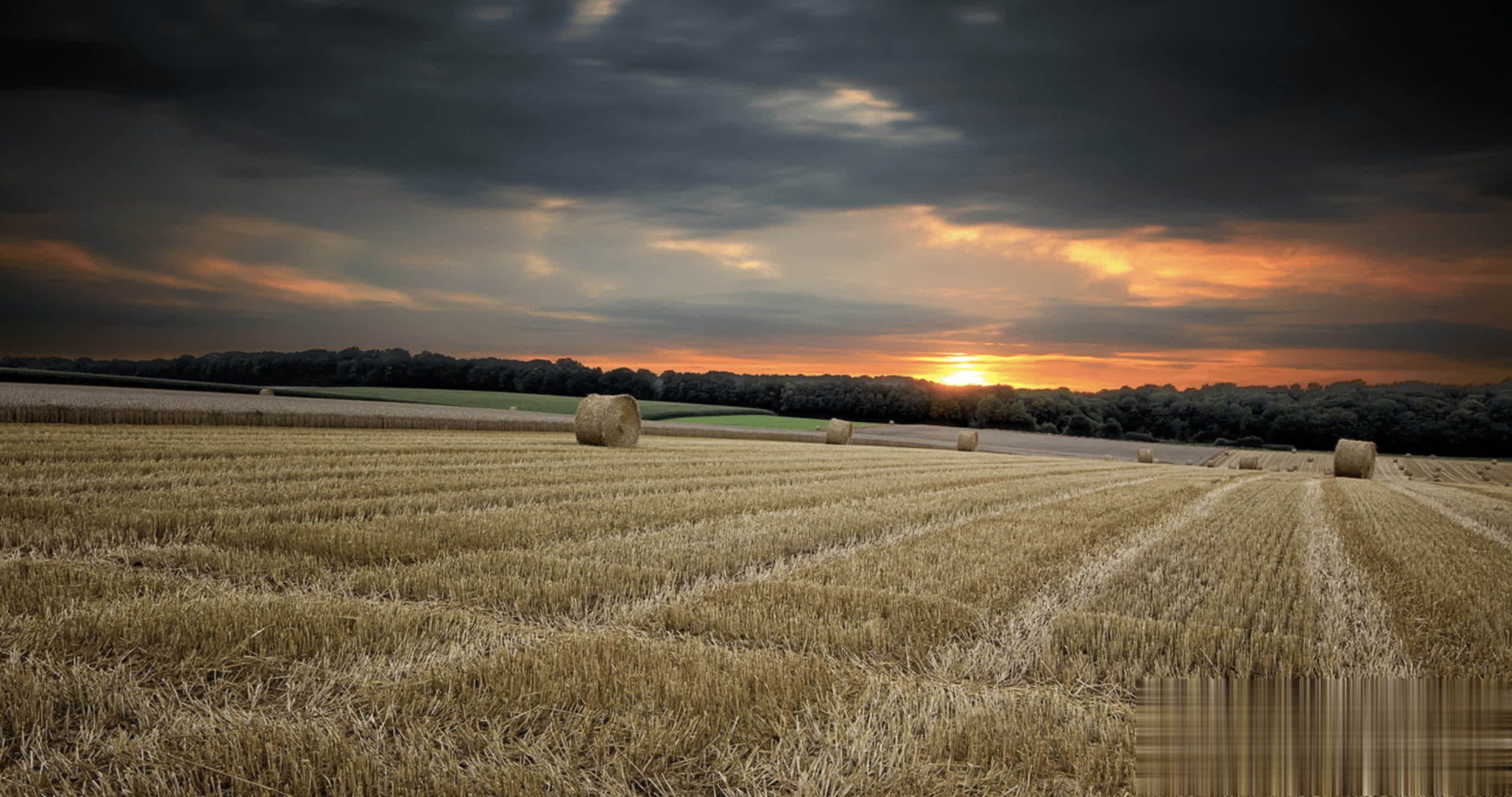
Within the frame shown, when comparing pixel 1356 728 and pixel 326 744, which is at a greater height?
pixel 1356 728

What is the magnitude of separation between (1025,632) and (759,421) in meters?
69.1

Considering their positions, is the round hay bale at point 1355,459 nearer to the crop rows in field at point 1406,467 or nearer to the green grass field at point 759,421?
the crop rows in field at point 1406,467

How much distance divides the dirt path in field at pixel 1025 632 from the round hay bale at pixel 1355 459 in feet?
97.2

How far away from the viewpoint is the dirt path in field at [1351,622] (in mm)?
4336

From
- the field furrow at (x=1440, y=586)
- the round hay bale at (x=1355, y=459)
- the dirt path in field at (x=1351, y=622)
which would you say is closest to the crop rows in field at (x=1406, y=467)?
the round hay bale at (x=1355, y=459)

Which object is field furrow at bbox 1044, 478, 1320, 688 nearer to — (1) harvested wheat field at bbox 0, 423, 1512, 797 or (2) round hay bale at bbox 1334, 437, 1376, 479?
(1) harvested wheat field at bbox 0, 423, 1512, 797

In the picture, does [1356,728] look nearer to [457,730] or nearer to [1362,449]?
[457,730]

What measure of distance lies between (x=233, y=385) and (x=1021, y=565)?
203ft

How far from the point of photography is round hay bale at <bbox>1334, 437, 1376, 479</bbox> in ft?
99.5

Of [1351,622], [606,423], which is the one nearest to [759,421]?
[606,423]

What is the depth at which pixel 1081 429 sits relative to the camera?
94812mm

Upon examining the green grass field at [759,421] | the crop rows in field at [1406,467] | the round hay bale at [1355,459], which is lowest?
the crop rows in field at [1406,467]

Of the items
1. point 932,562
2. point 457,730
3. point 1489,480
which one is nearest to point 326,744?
point 457,730

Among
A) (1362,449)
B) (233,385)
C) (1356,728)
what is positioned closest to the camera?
(1356,728)
